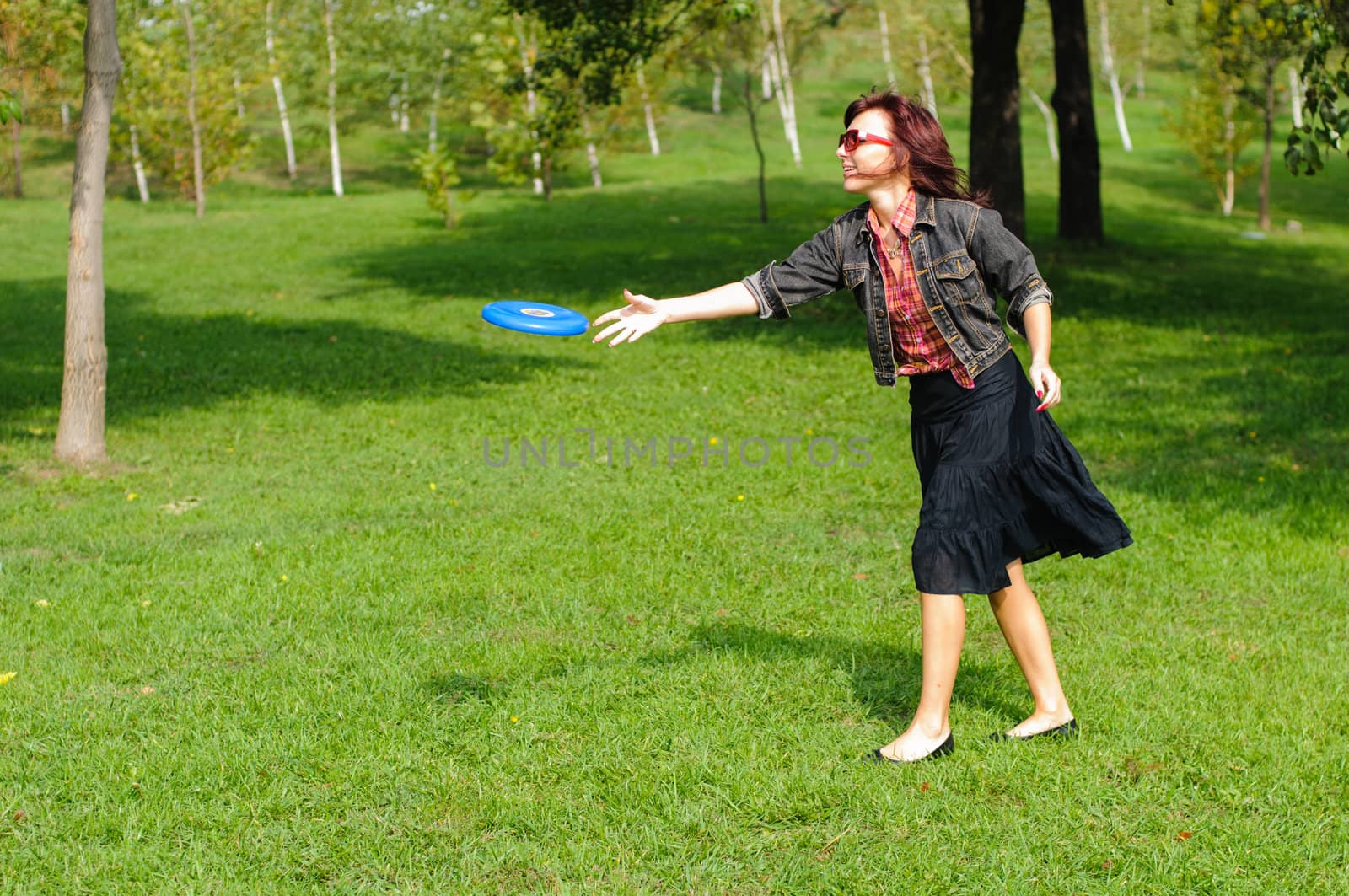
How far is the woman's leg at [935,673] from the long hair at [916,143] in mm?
1337

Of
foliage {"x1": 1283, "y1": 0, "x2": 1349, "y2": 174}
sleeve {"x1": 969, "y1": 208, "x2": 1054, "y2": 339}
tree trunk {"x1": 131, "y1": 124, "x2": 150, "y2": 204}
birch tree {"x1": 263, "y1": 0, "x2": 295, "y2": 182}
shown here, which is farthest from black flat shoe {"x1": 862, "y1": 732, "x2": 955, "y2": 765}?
birch tree {"x1": 263, "y1": 0, "x2": 295, "y2": 182}

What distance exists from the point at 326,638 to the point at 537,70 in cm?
1255

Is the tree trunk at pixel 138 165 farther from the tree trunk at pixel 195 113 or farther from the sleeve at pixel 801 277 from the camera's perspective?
the sleeve at pixel 801 277

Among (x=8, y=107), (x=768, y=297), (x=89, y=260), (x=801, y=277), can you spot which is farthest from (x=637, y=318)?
(x=89, y=260)

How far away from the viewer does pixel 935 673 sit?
4227mm

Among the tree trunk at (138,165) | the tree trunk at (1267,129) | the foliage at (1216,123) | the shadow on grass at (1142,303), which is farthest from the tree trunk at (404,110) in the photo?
the tree trunk at (1267,129)

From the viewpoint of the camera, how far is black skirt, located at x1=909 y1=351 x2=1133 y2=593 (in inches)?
162

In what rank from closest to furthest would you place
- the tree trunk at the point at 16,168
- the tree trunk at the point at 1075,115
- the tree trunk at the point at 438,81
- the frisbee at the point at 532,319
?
the frisbee at the point at 532,319
the tree trunk at the point at 1075,115
the tree trunk at the point at 16,168
the tree trunk at the point at 438,81

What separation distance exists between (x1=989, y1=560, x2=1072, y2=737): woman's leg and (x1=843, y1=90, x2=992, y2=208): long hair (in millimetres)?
1290

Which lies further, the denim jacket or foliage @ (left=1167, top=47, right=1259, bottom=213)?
foliage @ (left=1167, top=47, right=1259, bottom=213)

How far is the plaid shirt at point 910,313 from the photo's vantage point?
4.05m

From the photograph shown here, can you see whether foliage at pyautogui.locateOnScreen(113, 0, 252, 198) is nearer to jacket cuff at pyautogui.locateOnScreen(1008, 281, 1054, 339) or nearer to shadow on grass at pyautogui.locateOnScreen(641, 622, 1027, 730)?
shadow on grass at pyautogui.locateOnScreen(641, 622, 1027, 730)

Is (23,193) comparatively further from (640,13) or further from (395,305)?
(640,13)

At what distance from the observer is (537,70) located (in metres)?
16.6
